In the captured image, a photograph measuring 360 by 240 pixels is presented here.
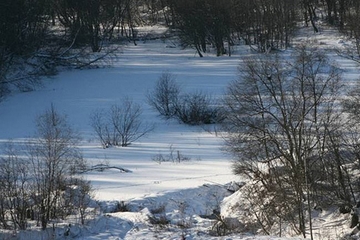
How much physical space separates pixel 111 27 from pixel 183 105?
57.0 feet

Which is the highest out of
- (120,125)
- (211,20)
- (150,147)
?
(211,20)

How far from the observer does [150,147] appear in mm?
21719

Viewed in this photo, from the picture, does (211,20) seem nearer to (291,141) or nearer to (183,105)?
(183,105)

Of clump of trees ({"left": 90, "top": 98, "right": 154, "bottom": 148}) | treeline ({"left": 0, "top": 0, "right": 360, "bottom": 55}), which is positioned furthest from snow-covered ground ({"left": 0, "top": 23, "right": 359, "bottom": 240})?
treeline ({"left": 0, "top": 0, "right": 360, "bottom": 55})

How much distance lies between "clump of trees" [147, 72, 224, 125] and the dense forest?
728 cm

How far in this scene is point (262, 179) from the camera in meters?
15.4

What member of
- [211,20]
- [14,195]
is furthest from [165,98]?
[14,195]

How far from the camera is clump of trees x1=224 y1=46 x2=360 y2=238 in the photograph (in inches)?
559

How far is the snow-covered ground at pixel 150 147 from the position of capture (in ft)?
42.9

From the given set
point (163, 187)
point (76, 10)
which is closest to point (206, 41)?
point (76, 10)

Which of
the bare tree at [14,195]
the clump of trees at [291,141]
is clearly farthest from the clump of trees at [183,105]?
the bare tree at [14,195]

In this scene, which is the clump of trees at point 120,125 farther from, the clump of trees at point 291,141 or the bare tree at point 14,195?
the bare tree at point 14,195

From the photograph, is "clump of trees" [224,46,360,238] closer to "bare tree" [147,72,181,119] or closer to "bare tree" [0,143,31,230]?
"bare tree" [0,143,31,230]

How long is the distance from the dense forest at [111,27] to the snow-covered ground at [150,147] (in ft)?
3.58
